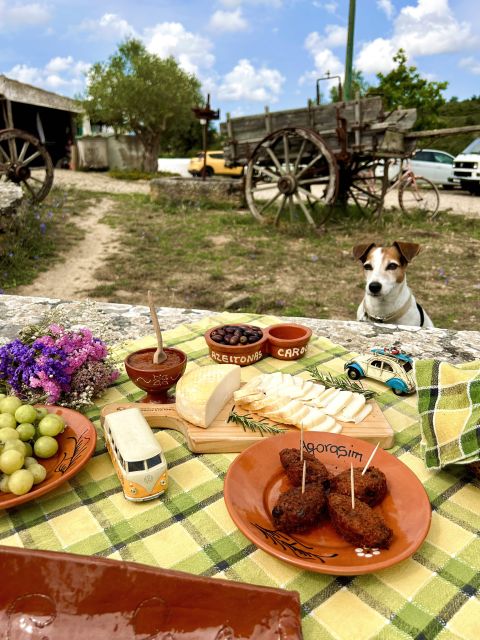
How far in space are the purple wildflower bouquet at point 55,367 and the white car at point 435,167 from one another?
659 inches

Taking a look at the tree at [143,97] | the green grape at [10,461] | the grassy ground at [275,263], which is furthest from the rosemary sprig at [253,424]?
the tree at [143,97]

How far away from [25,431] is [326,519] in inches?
32.2

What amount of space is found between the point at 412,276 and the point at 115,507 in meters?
6.38

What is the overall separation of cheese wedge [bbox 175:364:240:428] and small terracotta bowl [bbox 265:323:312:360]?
0.42 metres

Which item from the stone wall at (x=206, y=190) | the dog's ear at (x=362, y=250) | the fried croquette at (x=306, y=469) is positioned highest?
the stone wall at (x=206, y=190)

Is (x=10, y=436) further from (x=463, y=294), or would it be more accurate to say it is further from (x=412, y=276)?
(x=412, y=276)

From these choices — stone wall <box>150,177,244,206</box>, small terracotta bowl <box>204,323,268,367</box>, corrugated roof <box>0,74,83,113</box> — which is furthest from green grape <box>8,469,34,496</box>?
corrugated roof <box>0,74,83,113</box>

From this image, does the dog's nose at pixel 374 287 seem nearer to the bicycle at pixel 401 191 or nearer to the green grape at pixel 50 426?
the green grape at pixel 50 426

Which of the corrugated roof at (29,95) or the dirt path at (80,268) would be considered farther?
the corrugated roof at (29,95)

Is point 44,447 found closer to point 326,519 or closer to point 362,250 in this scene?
point 326,519

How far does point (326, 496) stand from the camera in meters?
1.11

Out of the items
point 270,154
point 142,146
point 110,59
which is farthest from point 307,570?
point 110,59

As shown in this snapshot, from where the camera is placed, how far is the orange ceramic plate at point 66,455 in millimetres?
1146

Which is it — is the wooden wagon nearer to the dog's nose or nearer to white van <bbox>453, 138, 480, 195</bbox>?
the dog's nose
